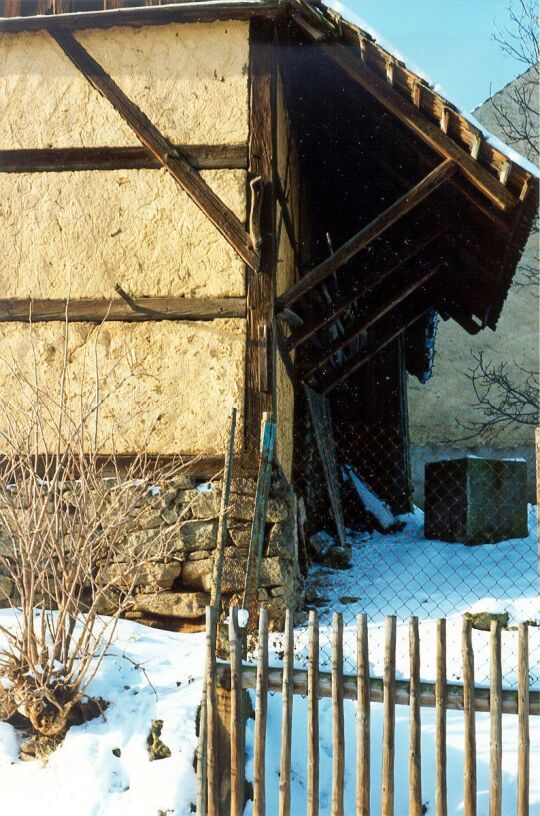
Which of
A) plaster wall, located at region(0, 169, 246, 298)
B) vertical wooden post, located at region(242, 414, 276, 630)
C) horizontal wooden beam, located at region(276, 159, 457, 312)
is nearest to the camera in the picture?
vertical wooden post, located at region(242, 414, 276, 630)

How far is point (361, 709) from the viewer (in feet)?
12.2

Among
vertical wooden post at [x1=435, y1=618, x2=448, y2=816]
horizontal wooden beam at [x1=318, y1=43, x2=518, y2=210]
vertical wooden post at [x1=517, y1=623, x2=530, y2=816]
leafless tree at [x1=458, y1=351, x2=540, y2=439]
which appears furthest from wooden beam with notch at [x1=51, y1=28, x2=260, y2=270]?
leafless tree at [x1=458, y1=351, x2=540, y2=439]

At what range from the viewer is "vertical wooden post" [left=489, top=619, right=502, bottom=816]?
11.8ft

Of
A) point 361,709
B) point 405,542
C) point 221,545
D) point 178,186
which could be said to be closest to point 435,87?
point 178,186

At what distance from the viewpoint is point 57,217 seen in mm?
6582

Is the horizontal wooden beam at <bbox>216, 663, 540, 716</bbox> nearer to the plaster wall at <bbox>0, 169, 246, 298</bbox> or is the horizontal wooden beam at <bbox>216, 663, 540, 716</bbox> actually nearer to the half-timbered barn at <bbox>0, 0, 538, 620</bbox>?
the half-timbered barn at <bbox>0, 0, 538, 620</bbox>

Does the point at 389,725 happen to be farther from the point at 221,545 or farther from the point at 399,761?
the point at 221,545

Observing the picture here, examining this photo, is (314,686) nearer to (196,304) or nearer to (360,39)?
(196,304)

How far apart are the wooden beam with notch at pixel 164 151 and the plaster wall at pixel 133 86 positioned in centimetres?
9

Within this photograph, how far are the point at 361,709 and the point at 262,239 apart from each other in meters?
3.72

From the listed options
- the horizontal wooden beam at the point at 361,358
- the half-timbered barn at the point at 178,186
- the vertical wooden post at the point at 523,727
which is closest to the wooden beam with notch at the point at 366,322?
the horizontal wooden beam at the point at 361,358

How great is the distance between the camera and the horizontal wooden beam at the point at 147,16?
6314 millimetres

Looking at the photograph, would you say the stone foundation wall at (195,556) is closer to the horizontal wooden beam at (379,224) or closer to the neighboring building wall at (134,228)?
the neighboring building wall at (134,228)

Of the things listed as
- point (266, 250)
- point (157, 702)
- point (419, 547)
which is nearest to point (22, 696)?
point (157, 702)
